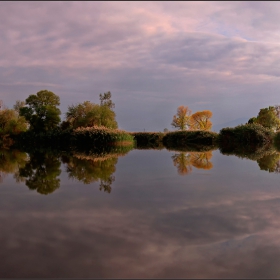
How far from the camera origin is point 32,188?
298 inches

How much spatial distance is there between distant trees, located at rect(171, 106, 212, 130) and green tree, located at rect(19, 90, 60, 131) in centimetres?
1857

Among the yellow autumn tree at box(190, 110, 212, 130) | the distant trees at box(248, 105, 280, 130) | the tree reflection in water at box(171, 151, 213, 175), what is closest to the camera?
the tree reflection in water at box(171, 151, 213, 175)

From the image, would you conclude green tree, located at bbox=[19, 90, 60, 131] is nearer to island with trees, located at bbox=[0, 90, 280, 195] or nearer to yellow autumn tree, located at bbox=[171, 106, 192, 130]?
island with trees, located at bbox=[0, 90, 280, 195]

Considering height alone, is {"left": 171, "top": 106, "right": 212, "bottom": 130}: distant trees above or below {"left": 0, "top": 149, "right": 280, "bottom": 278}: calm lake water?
above

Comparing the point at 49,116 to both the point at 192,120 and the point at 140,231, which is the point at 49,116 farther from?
the point at 140,231

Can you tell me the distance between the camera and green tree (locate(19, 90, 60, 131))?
36.6m

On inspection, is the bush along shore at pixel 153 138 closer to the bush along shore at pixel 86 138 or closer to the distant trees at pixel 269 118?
the bush along shore at pixel 86 138

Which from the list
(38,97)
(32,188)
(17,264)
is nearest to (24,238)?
(17,264)

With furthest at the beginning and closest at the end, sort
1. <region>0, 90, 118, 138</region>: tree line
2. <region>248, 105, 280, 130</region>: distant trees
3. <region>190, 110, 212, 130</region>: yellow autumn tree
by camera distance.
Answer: <region>190, 110, 212, 130</region>: yellow autumn tree → <region>248, 105, 280, 130</region>: distant trees → <region>0, 90, 118, 138</region>: tree line

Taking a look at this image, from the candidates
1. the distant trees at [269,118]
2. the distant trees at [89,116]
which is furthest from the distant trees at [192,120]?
the distant trees at [89,116]

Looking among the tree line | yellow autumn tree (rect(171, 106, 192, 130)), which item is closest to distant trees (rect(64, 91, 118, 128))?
the tree line

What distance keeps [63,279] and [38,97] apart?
127 ft

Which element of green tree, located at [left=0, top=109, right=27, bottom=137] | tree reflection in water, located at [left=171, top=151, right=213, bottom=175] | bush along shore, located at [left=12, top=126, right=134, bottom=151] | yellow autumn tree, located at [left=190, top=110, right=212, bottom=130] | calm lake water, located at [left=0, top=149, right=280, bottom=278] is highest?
yellow autumn tree, located at [left=190, top=110, right=212, bottom=130]

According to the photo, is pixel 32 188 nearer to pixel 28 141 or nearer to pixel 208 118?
pixel 28 141
